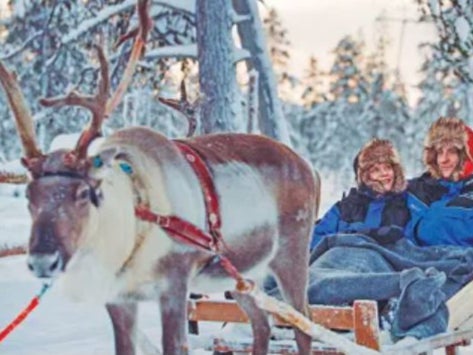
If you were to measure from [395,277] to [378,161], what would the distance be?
1.15 metres

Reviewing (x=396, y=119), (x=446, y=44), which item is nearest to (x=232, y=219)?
(x=446, y=44)

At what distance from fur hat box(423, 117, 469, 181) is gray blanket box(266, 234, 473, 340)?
912mm

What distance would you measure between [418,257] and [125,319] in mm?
2405

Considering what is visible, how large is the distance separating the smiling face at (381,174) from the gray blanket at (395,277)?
A: 0.41 metres

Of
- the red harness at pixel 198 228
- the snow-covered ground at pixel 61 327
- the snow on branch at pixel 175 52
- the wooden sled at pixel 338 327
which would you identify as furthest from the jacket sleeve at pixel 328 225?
the snow on branch at pixel 175 52

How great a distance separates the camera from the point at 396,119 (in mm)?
65312

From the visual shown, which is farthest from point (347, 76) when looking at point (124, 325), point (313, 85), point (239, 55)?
point (124, 325)

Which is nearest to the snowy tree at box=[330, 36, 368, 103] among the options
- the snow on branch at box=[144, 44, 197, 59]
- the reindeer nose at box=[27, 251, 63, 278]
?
the snow on branch at box=[144, 44, 197, 59]

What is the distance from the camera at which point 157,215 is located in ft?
13.1

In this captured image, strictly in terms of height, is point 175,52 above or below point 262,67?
above

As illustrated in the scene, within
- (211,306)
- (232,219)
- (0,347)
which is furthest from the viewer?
(0,347)

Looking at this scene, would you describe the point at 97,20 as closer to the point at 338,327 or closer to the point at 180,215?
the point at 338,327

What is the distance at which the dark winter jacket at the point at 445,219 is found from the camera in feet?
20.4

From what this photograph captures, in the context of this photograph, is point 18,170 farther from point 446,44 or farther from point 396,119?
point 396,119
